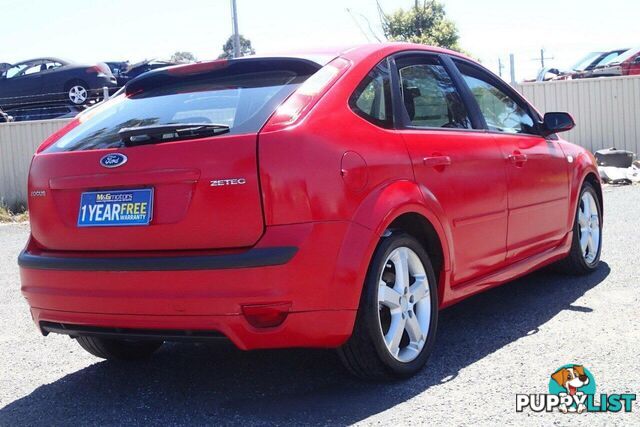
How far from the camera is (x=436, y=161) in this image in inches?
Answer: 167

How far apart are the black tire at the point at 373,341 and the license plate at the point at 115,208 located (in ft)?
3.33

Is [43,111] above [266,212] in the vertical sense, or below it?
below

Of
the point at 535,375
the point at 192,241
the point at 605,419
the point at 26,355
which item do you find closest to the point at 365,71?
the point at 192,241

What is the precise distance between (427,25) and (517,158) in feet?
118

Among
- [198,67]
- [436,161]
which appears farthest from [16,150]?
[436,161]

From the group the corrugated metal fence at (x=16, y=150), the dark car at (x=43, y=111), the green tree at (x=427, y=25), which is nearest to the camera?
the corrugated metal fence at (x=16, y=150)

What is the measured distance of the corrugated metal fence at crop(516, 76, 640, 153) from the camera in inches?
666

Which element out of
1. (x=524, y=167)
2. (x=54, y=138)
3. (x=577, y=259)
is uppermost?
(x=54, y=138)

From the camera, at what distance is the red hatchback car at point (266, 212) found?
3.44m

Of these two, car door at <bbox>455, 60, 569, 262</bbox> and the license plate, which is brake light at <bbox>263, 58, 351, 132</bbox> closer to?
the license plate

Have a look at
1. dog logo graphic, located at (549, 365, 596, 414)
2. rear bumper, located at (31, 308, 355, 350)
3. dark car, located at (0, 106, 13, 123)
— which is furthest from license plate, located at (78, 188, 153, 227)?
dark car, located at (0, 106, 13, 123)

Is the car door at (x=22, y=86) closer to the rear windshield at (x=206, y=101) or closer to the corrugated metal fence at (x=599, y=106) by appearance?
the corrugated metal fence at (x=599, y=106)

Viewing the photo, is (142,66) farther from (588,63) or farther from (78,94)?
(588,63)

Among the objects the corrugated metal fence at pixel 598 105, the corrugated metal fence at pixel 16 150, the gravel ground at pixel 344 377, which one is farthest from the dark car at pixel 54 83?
the gravel ground at pixel 344 377
